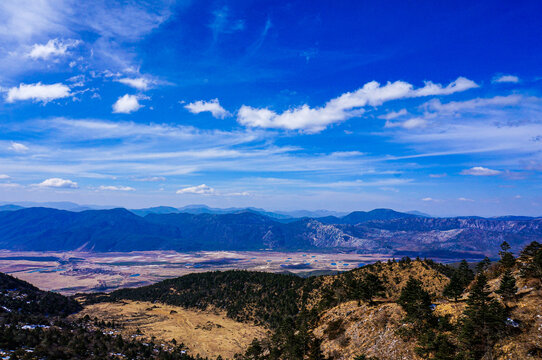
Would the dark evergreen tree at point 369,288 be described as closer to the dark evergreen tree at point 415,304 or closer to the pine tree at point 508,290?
the dark evergreen tree at point 415,304

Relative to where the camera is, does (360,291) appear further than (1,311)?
No

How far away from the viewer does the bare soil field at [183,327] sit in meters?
70.3

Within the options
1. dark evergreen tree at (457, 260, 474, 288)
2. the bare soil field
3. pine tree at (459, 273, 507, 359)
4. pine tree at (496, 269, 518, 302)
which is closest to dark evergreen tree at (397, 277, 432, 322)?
pine tree at (459, 273, 507, 359)

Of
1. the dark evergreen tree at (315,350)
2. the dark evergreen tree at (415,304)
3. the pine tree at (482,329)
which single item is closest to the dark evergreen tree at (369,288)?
the dark evergreen tree at (415,304)

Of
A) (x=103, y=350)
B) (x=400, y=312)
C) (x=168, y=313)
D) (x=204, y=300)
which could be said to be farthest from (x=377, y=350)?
(x=204, y=300)

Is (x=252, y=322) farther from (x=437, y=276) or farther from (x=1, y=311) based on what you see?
(x=1, y=311)

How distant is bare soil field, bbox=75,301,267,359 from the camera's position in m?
70.3

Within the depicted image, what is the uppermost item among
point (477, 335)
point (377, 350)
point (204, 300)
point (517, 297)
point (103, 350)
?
point (517, 297)

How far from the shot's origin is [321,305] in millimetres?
64562

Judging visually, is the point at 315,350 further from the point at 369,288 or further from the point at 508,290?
the point at 508,290

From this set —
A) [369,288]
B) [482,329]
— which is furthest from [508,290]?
[369,288]

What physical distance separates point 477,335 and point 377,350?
40.0ft

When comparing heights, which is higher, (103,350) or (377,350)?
(377,350)

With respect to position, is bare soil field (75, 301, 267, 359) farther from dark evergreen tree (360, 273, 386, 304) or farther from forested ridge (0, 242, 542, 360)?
dark evergreen tree (360, 273, 386, 304)
